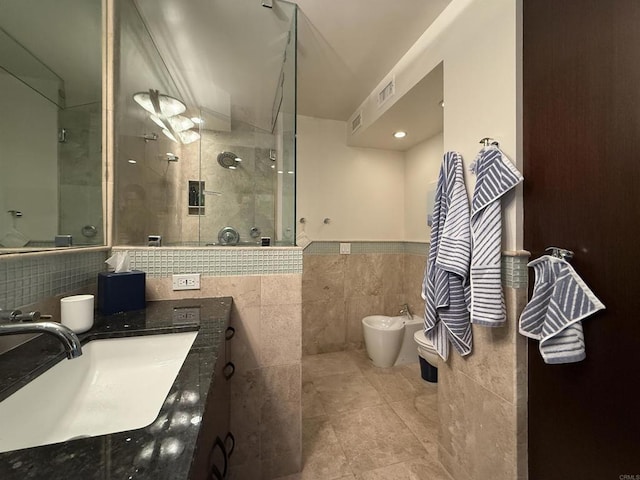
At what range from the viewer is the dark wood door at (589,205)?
0.75 meters

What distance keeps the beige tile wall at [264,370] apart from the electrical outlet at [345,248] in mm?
1412

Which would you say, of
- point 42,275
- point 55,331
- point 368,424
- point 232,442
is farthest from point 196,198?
point 368,424

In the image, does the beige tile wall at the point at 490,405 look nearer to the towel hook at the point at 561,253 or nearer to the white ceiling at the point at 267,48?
the towel hook at the point at 561,253

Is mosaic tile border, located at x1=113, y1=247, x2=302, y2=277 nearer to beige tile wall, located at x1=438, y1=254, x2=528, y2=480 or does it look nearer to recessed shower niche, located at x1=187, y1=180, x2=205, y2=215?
recessed shower niche, located at x1=187, y1=180, x2=205, y2=215

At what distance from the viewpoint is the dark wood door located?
2.48 ft

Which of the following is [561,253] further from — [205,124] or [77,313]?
[205,124]

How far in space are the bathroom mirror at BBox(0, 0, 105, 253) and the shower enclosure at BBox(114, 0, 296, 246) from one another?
Answer: 12cm

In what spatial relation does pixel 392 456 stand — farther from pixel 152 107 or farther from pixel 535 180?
pixel 152 107

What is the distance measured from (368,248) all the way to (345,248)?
0.27 m

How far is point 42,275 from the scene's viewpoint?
2.64ft

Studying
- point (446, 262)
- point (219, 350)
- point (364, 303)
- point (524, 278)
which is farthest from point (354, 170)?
point (219, 350)

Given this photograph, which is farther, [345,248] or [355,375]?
[345,248]

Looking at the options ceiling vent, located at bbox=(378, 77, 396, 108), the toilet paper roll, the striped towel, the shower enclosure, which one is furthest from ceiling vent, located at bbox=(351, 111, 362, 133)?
the toilet paper roll

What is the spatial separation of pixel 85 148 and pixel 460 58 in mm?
1825
